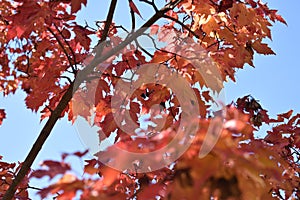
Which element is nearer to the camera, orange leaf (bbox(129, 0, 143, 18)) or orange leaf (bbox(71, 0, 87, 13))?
orange leaf (bbox(71, 0, 87, 13))

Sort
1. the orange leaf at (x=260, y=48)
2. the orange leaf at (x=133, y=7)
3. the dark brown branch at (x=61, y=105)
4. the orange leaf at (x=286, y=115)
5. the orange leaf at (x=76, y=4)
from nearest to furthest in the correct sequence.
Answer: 1. the dark brown branch at (x=61, y=105)
2. the orange leaf at (x=76, y=4)
3. the orange leaf at (x=133, y=7)
4. the orange leaf at (x=260, y=48)
5. the orange leaf at (x=286, y=115)

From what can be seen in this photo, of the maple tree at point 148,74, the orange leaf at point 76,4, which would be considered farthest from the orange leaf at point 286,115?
the orange leaf at point 76,4

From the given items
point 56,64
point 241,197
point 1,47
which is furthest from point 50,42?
point 1,47

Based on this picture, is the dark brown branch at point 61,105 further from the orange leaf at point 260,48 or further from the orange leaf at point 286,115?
the orange leaf at point 286,115

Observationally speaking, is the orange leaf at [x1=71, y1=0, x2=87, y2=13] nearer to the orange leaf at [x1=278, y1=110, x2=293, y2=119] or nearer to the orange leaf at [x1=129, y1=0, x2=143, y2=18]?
the orange leaf at [x1=129, y1=0, x2=143, y2=18]

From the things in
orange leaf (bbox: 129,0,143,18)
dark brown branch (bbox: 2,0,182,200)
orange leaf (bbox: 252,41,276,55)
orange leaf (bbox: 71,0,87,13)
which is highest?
orange leaf (bbox: 129,0,143,18)

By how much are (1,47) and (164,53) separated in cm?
337

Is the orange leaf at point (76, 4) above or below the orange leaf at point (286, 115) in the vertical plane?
above

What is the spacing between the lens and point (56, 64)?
2.29 metres

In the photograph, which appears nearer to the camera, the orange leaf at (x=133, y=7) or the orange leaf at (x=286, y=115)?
the orange leaf at (x=133, y=7)

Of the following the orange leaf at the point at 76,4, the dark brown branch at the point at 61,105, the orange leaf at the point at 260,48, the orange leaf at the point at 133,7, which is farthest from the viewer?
the orange leaf at the point at 260,48

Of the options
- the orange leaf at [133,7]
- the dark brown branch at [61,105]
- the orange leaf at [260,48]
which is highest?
the orange leaf at [133,7]

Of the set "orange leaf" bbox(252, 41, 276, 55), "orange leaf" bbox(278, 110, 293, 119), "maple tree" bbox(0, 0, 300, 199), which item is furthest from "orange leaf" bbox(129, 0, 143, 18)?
"orange leaf" bbox(278, 110, 293, 119)

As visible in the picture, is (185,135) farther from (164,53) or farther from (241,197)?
(164,53)
